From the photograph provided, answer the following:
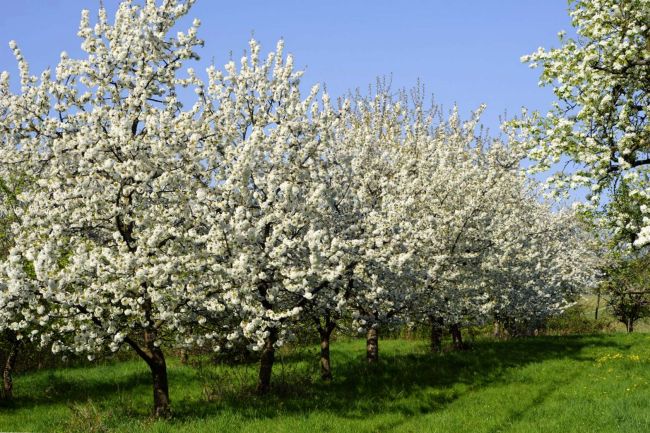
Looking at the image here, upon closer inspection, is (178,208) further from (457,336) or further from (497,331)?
(497,331)

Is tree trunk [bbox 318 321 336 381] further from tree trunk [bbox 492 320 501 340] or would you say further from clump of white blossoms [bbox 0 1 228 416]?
tree trunk [bbox 492 320 501 340]

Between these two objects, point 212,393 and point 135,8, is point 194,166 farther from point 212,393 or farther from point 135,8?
point 212,393

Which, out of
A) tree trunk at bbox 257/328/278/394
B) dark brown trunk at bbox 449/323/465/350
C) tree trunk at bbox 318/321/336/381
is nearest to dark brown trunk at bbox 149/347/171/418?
tree trunk at bbox 257/328/278/394

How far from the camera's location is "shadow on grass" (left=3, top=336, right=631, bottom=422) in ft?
50.2

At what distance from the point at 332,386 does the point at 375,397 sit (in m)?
1.83

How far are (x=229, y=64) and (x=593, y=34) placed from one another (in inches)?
381

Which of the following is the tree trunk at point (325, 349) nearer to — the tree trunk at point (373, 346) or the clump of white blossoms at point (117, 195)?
the tree trunk at point (373, 346)

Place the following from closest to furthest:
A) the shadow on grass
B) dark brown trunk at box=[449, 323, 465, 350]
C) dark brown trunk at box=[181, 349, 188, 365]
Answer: the shadow on grass → dark brown trunk at box=[181, 349, 188, 365] → dark brown trunk at box=[449, 323, 465, 350]

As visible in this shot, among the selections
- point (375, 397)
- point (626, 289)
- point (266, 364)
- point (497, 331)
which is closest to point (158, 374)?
point (266, 364)

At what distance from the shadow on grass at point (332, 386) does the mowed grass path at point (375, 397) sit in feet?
0.15

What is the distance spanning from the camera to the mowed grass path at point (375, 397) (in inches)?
540

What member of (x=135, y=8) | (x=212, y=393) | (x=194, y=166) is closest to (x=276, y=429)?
(x=212, y=393)

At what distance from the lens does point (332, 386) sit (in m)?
17.9

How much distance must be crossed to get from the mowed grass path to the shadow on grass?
46mm
